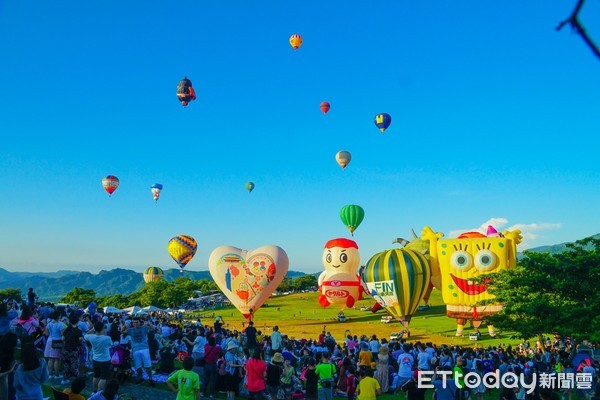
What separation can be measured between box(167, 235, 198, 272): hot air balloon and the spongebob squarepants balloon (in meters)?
27.0

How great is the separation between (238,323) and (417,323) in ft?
53.6

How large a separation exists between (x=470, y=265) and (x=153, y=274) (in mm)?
83522

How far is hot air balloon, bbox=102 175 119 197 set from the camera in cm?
5722

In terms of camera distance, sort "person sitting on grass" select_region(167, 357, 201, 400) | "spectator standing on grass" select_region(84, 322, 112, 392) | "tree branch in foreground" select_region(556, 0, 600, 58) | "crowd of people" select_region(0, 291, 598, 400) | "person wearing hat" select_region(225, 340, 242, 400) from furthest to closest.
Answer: "person wearing hat" select_region(225, 340, 242, 400), "spectator standing on grass" select_region(84, 322, 112, 392), "person sitting on grass" select_region(167, 357, 201, 400), "crowd of people" select_region(0, 291, 598, 400), "tree branch in foreground" select_region(556, 0, 600, 58)

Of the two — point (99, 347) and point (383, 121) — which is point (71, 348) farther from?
point (383, 121)

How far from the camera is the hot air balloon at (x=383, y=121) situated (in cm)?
4900

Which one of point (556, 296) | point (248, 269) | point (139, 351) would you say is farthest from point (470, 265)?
point (139, 351)

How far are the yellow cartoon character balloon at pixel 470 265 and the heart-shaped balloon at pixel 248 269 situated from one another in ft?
37.6

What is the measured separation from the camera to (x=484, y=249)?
115 feet

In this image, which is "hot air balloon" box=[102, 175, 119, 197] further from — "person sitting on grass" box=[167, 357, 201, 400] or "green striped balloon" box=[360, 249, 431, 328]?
"person sitting on grass" box=[167, 357, 201, 400]

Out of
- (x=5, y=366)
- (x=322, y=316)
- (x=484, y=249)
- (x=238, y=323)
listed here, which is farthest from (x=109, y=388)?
(x=322, y=316)

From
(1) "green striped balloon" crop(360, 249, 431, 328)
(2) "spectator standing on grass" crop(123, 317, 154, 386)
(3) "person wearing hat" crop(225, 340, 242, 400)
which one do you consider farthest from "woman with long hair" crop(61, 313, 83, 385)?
(1) "green striped balloon" crop(360, 249, 431, 328)

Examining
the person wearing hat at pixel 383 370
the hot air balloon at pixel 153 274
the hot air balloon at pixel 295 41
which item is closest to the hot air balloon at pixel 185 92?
the hot air balloon at pixel 295 41

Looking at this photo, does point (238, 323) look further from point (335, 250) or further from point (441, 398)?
point (441, 398)
